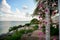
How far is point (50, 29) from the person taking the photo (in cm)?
290

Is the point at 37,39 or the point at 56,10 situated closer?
the point at 56,10

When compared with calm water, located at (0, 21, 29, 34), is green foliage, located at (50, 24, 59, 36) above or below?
below

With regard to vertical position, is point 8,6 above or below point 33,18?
above

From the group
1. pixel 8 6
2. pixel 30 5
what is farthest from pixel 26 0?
pixel 8 6

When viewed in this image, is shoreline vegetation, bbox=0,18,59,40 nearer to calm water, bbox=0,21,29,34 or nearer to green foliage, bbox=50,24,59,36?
calm water, bbox=0,21,29,34

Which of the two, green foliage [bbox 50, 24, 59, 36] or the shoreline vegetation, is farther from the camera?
the shoreline vegetation

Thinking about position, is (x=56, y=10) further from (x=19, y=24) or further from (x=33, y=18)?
(x=19, y=24)

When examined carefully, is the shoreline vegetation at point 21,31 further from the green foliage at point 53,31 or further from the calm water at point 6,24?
the green foliage at point 53,31

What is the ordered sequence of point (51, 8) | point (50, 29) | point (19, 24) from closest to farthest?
point (51, 8), point (50, 29), point (19, 24)

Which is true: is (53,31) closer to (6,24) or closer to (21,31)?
(21,31)

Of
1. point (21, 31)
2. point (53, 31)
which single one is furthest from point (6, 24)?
point (53, 31)

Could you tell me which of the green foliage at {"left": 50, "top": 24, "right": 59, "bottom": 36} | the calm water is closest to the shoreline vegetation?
the calm water

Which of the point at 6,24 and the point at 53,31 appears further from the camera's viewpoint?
the point at 6,24

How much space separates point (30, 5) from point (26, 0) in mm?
133
